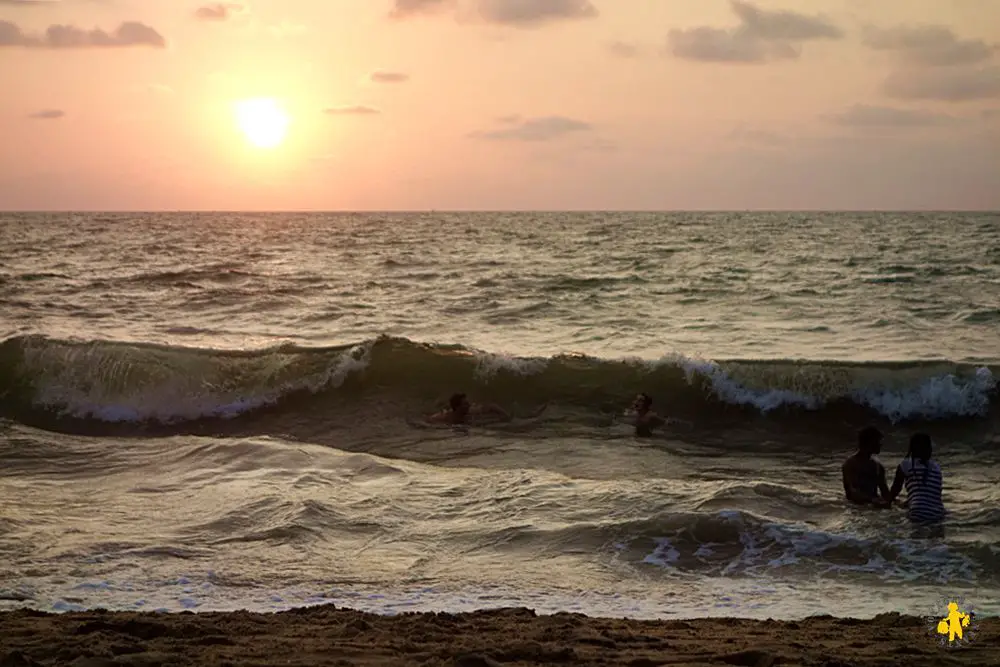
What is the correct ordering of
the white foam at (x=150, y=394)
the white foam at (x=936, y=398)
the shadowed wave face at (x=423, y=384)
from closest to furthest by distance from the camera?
the white foam at (x=936, y=398) → the shadowed wave face at (x=423, y=384) → the white foam at (x=150, y=394)

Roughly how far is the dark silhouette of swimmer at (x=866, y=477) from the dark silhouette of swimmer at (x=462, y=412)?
6.07 meters

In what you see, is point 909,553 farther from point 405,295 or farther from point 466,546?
point 405,295

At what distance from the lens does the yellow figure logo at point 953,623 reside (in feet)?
18.5

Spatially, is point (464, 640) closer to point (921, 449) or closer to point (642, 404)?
point (921, 449)

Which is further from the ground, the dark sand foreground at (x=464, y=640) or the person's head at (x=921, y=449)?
the person's head at (x=921, y=449)

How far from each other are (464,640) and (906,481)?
18.2ft

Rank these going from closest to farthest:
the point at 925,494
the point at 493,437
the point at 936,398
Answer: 1. the point at 925,494
2. the point at 493,437
3. the point at 936,398

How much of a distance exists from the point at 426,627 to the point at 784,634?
201 centimetres

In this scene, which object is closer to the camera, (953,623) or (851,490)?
(953,623)

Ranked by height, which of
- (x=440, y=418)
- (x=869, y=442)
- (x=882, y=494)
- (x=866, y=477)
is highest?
(x=869, y=442)

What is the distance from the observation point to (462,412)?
14.8 meters

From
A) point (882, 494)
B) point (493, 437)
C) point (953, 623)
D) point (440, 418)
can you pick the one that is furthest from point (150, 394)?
point (953, 623)

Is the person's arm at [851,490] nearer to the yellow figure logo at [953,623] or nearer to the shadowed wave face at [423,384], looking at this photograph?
the yellow figure logo at [953,623]

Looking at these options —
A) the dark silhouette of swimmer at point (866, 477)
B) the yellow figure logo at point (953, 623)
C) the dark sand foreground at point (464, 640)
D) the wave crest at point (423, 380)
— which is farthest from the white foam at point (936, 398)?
the dark sand foreground at point (464, 640)
